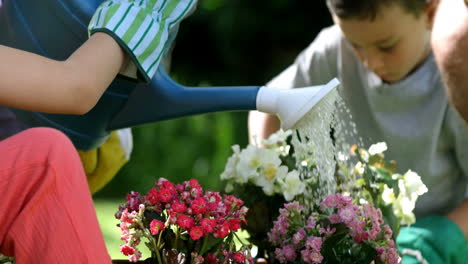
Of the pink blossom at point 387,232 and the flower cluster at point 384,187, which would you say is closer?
the pink blossom at point 387,232

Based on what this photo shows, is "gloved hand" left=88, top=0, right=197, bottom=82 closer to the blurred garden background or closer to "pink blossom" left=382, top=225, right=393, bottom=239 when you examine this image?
Answer: "pink blossom" left=382, top=225, right=393, bottom=239

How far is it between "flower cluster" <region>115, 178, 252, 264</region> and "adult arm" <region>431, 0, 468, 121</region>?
0.52 meters

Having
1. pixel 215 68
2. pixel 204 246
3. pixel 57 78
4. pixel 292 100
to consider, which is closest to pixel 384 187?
pixel 292 100

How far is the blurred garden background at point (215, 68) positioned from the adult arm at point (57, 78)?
89.9 inches

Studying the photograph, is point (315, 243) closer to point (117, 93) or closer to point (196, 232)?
point (196, 232)

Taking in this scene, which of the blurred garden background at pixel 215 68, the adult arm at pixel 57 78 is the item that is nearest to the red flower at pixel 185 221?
the adult arm at pixel 57 78

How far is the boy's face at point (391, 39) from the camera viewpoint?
6.53 ft

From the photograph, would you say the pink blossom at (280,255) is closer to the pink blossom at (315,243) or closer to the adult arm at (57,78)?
the pink blossom at (315,243)

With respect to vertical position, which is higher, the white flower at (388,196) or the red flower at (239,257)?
the red flower at (239,257)

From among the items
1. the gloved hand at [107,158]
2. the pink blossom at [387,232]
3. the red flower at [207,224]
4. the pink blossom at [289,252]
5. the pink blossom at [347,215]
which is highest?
the red flower at [207,224]

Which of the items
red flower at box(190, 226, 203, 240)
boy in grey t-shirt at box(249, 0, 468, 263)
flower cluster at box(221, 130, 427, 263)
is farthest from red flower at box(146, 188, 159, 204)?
boy in grey t-shirt at box(249, 0, 468, 263)

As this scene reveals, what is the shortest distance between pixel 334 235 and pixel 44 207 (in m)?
0.59

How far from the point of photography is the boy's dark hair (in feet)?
6.50

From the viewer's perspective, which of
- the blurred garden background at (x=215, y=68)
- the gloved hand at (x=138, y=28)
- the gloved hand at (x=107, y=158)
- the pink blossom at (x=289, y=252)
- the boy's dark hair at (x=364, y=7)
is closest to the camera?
the gloved hand at (x=138, y=28)
